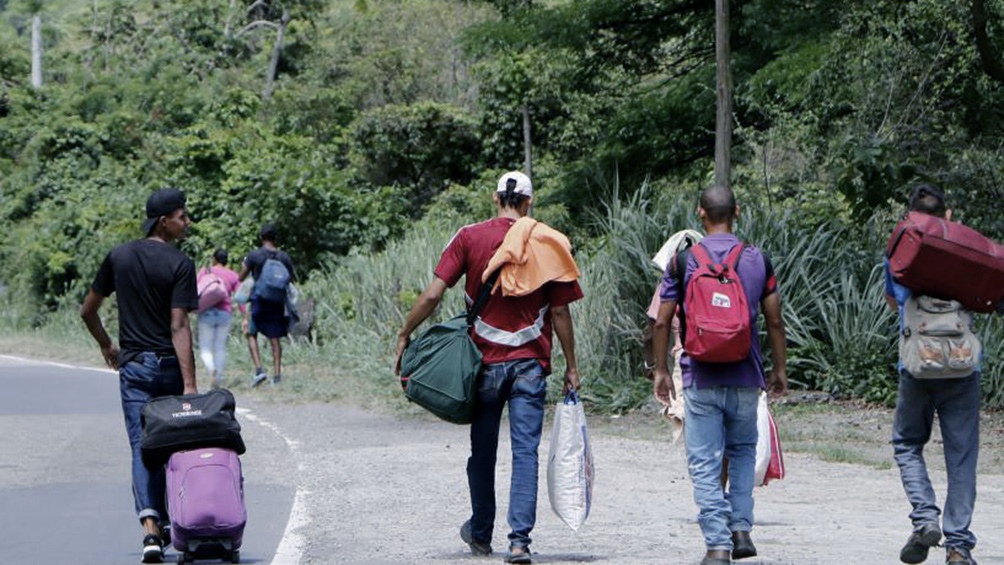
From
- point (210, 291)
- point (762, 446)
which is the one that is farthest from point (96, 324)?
point (210, 291)

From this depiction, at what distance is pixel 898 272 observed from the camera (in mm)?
7668

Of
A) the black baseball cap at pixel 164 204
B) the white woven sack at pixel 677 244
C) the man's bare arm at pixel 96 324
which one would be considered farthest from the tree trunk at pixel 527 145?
the black baseball cap at pixel 164 204

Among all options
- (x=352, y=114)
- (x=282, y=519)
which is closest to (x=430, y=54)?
(x=352, y=114)

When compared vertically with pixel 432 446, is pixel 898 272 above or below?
above

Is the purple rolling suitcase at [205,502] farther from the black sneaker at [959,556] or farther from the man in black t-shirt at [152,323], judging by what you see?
the black sneaker at [959,556]

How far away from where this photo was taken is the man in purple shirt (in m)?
7.52

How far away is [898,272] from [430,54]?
1280 inches

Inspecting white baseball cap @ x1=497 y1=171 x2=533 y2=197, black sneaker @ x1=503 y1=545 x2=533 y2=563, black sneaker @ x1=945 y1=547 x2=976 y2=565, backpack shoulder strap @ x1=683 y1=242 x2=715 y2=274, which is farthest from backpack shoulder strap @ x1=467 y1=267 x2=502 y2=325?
black sneaker @ x1=945 y1=547 x2=976 y2=565

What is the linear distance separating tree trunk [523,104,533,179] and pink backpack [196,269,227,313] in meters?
12.8

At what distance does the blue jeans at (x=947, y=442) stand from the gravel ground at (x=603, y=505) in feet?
1.56

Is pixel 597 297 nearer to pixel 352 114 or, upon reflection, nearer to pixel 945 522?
pixel 945 522

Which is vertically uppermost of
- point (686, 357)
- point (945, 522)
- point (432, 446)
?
point (686, 357)

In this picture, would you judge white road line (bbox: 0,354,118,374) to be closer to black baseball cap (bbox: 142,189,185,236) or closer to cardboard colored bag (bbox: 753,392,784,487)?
black baseball cap (bbox: 142,189,185,236)

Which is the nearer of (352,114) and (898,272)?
(898,272)
